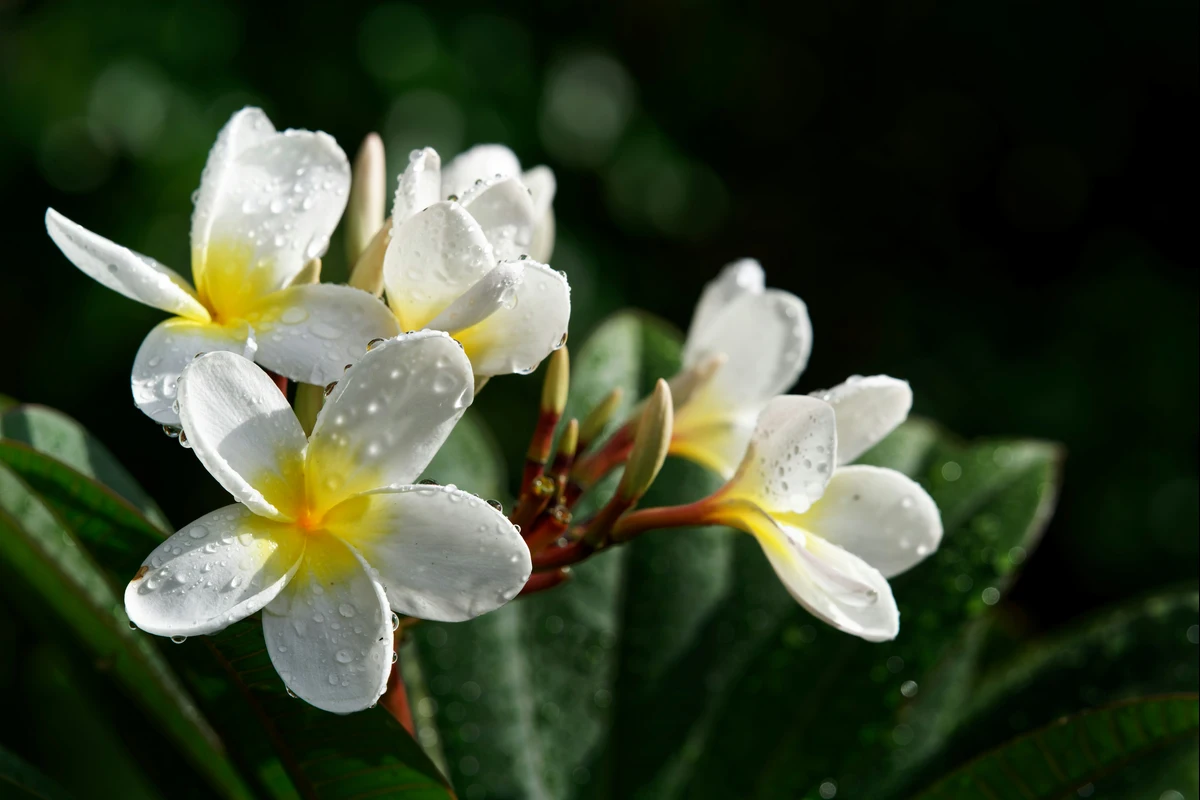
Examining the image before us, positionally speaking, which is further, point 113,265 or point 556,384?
point 556,384

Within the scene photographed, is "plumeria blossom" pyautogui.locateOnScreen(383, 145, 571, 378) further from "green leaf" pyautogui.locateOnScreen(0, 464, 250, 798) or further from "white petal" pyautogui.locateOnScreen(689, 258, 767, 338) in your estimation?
"green leaf" pyautogui.locateOnScreen(0, 464, 250, 798)

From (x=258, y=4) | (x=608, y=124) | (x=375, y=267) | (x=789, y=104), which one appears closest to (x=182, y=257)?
→ (x=258, y=4)

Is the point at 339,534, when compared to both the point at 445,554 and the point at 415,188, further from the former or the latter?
the point at 415,188

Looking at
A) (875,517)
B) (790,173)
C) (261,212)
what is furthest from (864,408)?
(790,173)

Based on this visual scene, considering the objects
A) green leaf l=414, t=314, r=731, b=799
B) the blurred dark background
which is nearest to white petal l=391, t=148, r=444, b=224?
green leaf l=414, t=314, r=731, b=799

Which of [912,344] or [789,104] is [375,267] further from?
[789,104]

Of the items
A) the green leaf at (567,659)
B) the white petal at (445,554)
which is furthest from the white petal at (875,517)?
the green leaf at (567,659)
